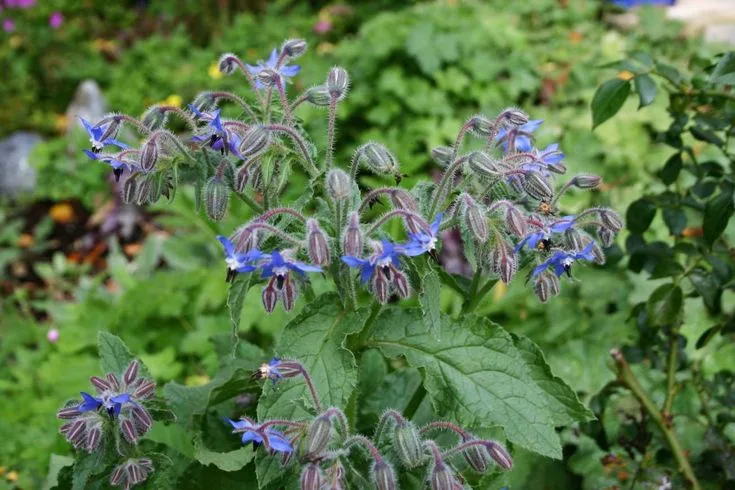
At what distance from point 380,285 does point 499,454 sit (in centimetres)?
37

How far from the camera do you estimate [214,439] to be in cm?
208

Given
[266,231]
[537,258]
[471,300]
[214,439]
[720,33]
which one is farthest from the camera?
[720,33]

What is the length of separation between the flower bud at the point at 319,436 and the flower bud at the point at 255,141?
19.9 inches

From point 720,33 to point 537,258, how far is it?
187 inches

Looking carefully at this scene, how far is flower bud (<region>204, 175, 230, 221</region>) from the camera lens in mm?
1674

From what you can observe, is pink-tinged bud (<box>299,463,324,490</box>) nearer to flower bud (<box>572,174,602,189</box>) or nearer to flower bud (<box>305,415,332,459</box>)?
flower bud (<box>305,415,332,459</box>)

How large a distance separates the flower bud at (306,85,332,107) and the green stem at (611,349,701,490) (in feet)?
3.12

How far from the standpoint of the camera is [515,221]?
5.14 ft

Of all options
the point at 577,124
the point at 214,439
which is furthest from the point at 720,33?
the point at 214,439

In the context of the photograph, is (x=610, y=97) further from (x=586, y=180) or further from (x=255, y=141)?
(x=255, y=141)

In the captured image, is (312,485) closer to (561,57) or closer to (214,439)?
(214,439)

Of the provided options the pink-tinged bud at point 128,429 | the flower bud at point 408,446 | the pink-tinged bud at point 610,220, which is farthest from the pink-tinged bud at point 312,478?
the pink-tinged bud at point 610,220

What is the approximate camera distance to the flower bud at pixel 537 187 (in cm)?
162

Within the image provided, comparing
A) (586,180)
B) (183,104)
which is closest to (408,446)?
(586,180)
